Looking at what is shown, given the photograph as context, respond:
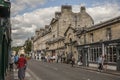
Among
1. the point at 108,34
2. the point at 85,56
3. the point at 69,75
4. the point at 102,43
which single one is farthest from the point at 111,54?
the point at 69,75

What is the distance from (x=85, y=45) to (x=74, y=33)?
1239cm

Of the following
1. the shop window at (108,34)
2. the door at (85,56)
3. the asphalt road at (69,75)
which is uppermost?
the shop window at (108,34)

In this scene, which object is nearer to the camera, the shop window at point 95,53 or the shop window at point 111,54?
the shop window at point 111,54

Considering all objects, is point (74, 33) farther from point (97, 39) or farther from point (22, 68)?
point (22, 68)

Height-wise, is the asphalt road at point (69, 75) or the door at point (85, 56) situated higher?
the door at point (85, 56)

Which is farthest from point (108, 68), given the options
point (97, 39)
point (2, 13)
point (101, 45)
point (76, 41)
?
point (2, 13)

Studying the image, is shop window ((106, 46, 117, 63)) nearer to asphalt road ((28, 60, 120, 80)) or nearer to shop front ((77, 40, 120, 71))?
shop front ((77, 40, 120, 71))

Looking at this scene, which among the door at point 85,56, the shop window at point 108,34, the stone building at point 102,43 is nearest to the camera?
the stone building at point 102,43

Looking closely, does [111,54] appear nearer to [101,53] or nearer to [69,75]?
[101,53]

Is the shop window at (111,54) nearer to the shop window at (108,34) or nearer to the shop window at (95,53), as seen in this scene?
the shop window at (108,34)

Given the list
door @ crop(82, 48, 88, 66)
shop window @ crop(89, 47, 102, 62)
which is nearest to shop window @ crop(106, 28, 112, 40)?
shop window @ crop(89, 47, 102, 62)

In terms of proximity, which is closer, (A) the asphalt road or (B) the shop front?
(A) the asphalt road

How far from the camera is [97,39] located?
44.3 metres

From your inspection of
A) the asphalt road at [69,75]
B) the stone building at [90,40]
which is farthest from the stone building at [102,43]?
the asphalt road at [69,75]
